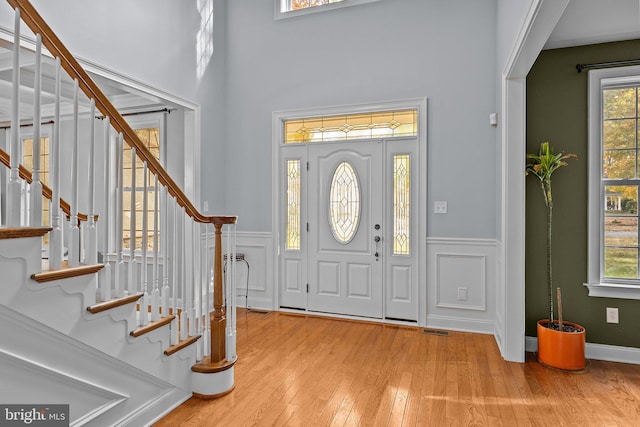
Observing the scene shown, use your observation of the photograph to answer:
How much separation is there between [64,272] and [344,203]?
304 cm

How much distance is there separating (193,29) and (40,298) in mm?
3530

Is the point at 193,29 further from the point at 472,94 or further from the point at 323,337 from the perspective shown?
the point at 323,337

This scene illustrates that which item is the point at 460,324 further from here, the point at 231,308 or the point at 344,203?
the point at 231,308

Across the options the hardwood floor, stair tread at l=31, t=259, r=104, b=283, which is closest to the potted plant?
the hardwood floor

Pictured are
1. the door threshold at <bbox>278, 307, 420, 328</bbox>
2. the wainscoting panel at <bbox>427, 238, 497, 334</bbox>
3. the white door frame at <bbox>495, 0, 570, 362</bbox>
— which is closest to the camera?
the white door frame at <bbox>495, 0, 570, 362</bbox>

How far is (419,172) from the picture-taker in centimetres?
407

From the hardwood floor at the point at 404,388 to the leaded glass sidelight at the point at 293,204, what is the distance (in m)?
1.23

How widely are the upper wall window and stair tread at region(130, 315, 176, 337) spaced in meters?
3.71

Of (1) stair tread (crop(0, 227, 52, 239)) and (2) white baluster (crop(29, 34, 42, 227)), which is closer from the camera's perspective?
(1) stair tread (crop(0, 227, 52, 239))

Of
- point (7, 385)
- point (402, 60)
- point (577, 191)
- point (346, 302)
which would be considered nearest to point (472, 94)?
point (402, 60)

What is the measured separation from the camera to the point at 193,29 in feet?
13.9

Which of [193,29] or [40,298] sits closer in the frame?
[40,298]

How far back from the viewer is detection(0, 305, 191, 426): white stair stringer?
5.23 feet

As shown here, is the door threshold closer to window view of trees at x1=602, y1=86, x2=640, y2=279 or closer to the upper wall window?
window view of trees at x1=602, y1=86, x2=640, y2=279
